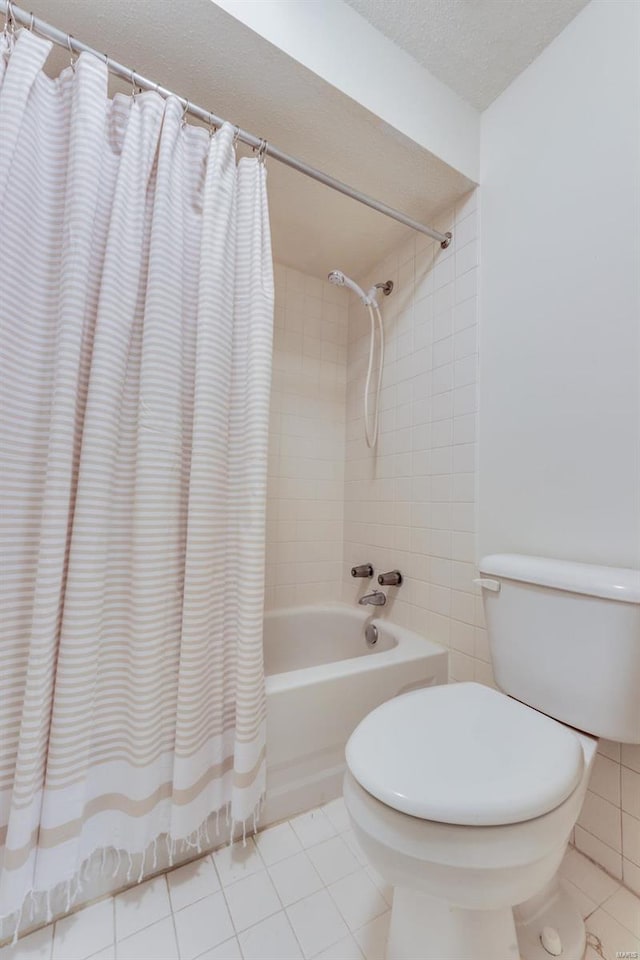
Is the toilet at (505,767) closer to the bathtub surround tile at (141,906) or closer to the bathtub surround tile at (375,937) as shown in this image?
the bathtub surround tile at (375,937)

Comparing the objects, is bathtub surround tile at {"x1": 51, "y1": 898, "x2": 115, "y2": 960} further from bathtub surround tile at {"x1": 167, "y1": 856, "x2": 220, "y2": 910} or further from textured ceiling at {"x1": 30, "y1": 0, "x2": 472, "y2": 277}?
textured ceiling at {"x1": 30, "y1": 0, "x2": 472, "y2": 277}

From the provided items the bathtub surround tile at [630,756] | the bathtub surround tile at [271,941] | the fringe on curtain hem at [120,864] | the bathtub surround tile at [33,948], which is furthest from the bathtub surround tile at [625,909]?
the bathtub surround tile at [33,948]

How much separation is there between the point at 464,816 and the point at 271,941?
57cm

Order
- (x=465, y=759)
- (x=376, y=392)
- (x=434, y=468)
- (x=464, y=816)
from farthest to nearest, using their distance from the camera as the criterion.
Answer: (x=376, y=392), (x=434, y=468), (x=465, y=759), (x=464, y=816)

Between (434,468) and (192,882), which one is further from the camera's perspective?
(434,468)

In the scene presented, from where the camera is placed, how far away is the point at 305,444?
1847 millimetres

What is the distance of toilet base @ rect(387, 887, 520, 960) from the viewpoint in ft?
2.15

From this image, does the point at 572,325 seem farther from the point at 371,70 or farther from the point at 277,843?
the point at 277,843

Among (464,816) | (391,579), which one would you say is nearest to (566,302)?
(391,579)

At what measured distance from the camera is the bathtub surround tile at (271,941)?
745 mm

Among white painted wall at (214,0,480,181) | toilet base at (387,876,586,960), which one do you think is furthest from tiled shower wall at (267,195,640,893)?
toilet base at (387,876,586,960)

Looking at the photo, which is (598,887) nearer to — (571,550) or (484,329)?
(571,550)

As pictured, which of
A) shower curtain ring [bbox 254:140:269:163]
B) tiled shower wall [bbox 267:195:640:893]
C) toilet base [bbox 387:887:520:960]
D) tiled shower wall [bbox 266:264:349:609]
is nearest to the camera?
toilet base [bbox 387:887:520:960]

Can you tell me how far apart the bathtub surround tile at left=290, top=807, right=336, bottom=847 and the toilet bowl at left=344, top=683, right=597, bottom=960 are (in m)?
0.33
